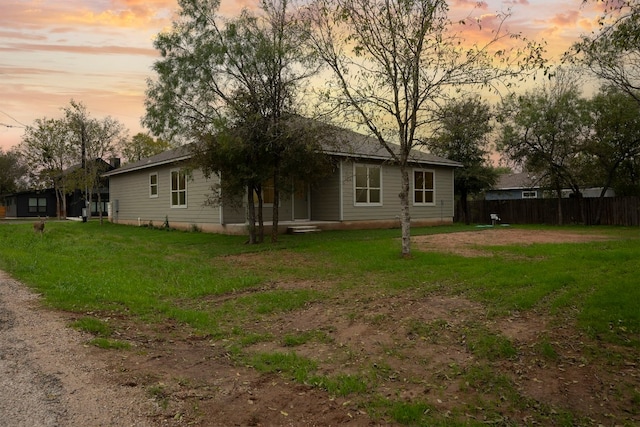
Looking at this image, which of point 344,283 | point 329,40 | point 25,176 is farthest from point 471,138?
point 25,176

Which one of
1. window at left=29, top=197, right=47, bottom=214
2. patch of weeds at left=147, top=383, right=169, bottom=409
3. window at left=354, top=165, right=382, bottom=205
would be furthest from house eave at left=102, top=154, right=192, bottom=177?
window at left=29, top=197, right=47, bottom=214

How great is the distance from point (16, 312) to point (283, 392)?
3.99 meters

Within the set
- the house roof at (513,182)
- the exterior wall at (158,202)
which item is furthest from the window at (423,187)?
the house roof at (513,182)

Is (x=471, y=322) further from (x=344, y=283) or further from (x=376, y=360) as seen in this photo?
(x=344, y=283)

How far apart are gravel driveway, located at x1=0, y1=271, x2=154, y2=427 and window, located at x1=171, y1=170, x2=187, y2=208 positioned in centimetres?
1478

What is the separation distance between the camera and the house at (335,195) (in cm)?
1827

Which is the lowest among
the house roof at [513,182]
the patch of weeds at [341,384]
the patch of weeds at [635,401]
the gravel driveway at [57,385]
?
the patch of weeds at [635,401]

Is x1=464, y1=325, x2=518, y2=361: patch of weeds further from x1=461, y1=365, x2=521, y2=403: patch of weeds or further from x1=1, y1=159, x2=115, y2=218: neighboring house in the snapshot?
x1=1, y1=159, x2=115, y2=218: neighboring house

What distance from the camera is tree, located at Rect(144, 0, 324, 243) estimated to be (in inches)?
519

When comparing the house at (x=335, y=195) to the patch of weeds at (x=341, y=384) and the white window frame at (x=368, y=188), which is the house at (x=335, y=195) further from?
the patch of weeds at (x=341, y=384)

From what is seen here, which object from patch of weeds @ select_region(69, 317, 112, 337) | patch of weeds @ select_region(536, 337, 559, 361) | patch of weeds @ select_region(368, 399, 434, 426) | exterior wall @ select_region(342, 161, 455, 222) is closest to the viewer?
patch of weeds @ select_region(368, 399, 434, 426)

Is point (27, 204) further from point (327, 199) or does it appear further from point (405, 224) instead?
point (405, 224)

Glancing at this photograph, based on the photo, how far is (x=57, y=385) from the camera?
12.0 feet

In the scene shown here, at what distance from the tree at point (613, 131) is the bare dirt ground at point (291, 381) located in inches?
758
